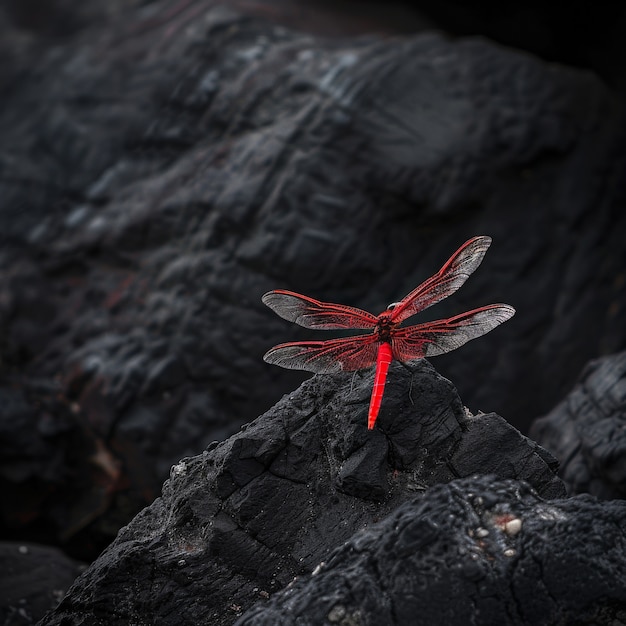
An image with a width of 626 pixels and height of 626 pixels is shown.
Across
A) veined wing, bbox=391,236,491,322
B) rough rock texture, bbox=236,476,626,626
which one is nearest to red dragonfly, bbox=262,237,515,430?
veined wing, bbox=391,236,491,322

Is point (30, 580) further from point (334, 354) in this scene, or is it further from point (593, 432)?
point (593, 432)

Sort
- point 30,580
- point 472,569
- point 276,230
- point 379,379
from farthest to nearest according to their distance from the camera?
point 276,230 < point 30,580 < point 379,379 < point 472,569

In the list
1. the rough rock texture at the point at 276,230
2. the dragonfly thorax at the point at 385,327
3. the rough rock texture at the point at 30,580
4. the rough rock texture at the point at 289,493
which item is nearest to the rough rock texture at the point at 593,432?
the rough rock texture at the point at 276,230

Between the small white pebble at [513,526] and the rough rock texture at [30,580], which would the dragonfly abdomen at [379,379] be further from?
the rough rock texture at [30,580]

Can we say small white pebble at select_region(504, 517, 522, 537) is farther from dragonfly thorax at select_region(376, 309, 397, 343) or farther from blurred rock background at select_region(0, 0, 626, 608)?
blurred rock background at select_region(0, 0, 626, 608)

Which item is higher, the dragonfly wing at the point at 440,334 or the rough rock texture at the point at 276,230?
→ the dragonfly wing at the point at 440,334

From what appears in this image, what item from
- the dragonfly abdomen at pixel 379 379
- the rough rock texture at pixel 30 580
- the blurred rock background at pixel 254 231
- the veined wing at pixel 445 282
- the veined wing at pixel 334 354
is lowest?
the rough rock texture at pixel 30 580

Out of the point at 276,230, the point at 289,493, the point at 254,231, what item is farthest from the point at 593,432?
the point at 254,231
